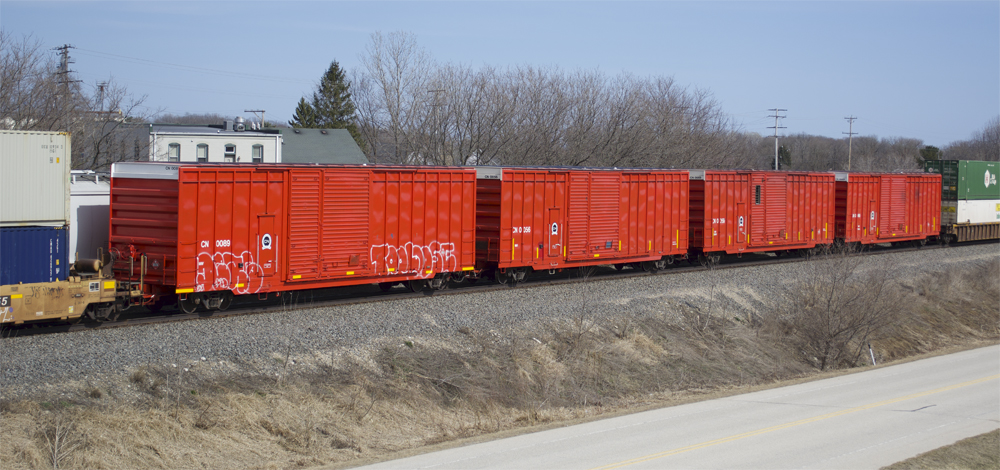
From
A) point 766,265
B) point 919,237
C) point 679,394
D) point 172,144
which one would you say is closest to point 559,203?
point 679,394

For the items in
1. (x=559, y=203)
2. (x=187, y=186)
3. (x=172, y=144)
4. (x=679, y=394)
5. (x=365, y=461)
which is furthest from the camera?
(x=172, y=144)

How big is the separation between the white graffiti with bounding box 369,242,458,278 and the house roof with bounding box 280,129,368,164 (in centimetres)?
3091

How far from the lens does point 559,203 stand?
75.0ft

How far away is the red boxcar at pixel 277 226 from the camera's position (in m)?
16.0

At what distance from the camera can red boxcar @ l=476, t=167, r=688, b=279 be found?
852 inches

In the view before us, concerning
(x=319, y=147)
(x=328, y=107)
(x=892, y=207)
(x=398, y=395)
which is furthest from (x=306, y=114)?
(x=398, y=395)

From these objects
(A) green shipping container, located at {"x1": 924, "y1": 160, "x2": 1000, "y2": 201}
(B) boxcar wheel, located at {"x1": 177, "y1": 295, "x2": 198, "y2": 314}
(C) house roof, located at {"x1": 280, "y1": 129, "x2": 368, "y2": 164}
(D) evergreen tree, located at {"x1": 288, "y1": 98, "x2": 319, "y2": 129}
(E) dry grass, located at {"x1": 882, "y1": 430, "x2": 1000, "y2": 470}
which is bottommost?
(E) dry grass, located at {"x1": 882, "y1": 430, "x2": 1000, "y2": 470}

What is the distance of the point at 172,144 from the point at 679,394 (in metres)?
36.9

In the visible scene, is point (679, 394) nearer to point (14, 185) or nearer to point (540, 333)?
point (540, 333)

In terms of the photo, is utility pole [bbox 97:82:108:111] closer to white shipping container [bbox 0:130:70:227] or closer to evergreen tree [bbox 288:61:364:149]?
white shipping container [bbox 0:130:70:227]

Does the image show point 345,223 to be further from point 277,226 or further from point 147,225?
point 147,225

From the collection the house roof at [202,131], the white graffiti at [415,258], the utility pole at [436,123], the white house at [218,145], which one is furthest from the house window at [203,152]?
the white graffiti at [415,258]

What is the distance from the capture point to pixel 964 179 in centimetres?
3784

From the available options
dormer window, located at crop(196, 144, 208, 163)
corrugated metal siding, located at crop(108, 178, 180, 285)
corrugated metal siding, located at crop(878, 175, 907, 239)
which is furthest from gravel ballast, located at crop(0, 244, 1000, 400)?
dormer window, located at crop(196, 144, 208, 163)
